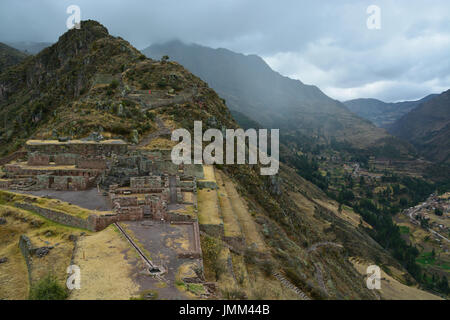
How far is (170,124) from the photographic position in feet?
153

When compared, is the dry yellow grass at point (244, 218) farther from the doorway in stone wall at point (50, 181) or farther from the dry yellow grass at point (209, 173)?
the doorway in stone wall at point (50, 181)

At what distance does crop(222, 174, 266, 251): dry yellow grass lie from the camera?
22234 millimetres

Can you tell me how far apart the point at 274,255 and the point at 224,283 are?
8.74 meters

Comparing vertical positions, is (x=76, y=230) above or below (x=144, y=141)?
below

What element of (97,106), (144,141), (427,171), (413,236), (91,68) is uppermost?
(91,68)

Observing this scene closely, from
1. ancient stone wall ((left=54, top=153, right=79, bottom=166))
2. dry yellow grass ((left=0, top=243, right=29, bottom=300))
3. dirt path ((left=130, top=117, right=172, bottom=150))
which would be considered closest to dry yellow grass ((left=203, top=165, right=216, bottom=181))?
dirt path ((left=130, top=117, right=172, bottom=150))

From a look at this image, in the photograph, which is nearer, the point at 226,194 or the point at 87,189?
the point at 87,189

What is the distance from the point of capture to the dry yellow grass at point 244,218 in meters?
22.2

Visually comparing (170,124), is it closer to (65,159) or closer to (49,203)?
(65,159)

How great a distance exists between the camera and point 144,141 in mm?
39594
